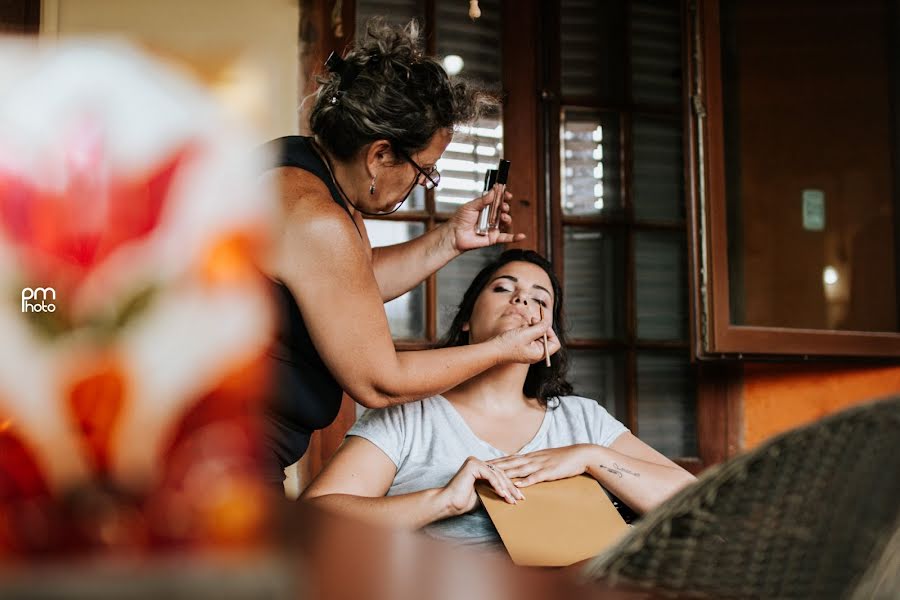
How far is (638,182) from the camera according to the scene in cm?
308

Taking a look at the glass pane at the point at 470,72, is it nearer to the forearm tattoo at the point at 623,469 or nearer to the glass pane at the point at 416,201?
the glass pane at the point at 416,201

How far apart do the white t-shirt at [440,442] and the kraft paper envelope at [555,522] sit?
0.12 metres

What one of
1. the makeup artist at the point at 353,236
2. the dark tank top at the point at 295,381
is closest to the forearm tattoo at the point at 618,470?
the makeup artist at the point at 353,236

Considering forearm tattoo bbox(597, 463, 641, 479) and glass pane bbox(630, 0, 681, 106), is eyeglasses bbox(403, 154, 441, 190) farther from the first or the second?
glass pane bbox(630, 0, 681, 106)

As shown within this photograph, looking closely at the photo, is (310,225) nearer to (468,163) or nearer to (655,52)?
(468,163)

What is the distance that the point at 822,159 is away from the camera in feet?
9.95

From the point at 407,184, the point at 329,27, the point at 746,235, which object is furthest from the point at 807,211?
the point at 407,184

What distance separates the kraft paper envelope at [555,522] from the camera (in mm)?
1527

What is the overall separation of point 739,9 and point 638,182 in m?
0.62

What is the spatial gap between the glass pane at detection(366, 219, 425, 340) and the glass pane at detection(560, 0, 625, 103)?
721mm

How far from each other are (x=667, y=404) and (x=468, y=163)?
1034mm

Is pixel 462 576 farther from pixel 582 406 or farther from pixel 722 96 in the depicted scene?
pixel 722 96

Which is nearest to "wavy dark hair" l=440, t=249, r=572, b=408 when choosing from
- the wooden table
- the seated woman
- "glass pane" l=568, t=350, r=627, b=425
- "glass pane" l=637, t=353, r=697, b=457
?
the seated woman

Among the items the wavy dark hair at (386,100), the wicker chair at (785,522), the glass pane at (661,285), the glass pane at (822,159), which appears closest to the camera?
the wicker chair at (785,522)
